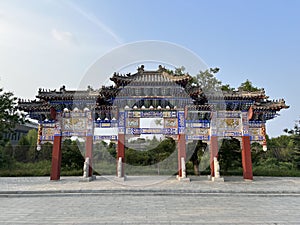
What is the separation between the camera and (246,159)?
11.7 m

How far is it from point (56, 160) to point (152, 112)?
18.1 ft

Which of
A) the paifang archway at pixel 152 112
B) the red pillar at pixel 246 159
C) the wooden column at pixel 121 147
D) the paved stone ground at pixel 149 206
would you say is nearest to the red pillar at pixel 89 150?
the paifang archway at pixel 152 112

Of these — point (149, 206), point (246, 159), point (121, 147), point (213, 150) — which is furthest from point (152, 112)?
point (149, 206)

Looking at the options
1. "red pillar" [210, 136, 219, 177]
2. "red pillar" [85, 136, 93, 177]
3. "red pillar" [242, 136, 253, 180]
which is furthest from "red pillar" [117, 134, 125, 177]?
"red pillar" [242, 136, 253, 180]

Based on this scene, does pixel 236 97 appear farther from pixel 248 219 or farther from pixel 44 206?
pixel 44 206

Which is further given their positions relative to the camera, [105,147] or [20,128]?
[20,128]

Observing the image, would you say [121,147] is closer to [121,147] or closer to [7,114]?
[121,147]

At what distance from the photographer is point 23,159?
831 inches

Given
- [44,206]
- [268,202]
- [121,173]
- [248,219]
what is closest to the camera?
[248,219]

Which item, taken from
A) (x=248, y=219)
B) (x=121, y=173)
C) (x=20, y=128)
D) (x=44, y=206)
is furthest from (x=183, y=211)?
(x=20, y=128)

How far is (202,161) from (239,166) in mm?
3154

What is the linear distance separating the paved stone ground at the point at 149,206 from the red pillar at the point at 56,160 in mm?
3373

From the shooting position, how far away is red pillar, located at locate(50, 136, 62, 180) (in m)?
11.6

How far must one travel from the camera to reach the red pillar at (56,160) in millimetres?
11625
